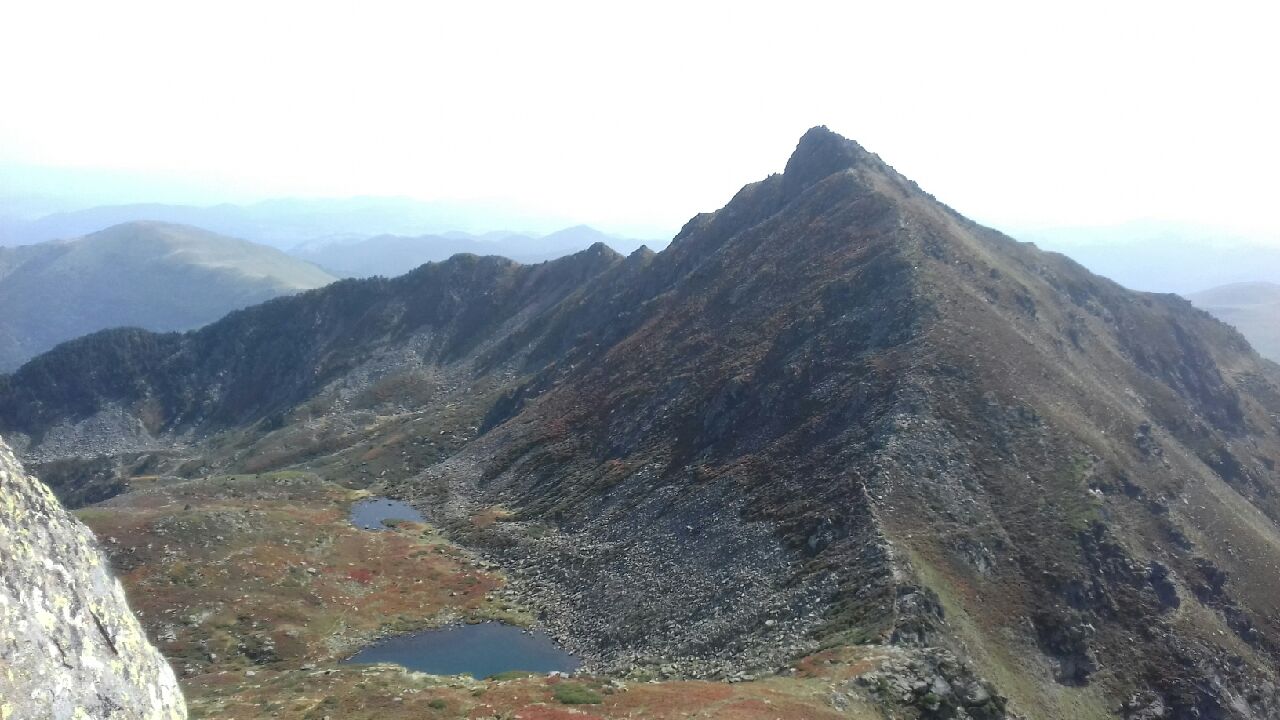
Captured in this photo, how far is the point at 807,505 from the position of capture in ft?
217

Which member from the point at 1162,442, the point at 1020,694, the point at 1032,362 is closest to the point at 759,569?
the point at 1020,694

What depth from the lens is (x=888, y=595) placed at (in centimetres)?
5044

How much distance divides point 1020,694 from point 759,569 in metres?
21.9

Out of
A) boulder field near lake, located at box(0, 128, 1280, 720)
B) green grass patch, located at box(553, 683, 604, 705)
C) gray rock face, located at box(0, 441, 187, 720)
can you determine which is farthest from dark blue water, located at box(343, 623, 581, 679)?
gray rock face, located at box(0, 441, 187, 720)

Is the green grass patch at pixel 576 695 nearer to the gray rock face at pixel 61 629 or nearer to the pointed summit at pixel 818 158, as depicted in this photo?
the gray rock face at pixel 61 629

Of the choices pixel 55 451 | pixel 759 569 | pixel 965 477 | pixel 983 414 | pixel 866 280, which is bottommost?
pixel 55 451

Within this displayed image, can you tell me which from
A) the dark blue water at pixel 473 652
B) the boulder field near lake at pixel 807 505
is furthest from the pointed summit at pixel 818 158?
the dark blue water at pixel 473 652

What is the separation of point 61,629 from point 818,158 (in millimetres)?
147725

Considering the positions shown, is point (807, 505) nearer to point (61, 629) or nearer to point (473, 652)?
point (473, 652)

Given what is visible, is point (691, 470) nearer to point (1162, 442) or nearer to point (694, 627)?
point (694, 627)

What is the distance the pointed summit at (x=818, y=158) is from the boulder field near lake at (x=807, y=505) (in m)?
1.01

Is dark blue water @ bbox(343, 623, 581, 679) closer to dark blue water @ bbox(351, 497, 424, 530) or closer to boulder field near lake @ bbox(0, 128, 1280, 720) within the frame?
boulder field near lake @ bbox(0, 128, 1280, 720)

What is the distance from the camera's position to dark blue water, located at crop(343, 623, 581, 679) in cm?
6009

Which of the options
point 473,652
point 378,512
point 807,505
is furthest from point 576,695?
point 378,512
